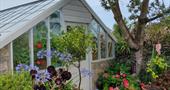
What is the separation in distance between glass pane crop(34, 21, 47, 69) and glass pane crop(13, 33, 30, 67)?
34 centimetres

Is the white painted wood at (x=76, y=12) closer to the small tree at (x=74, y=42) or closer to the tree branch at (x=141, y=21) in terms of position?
the small tree at (x=74, y=42)

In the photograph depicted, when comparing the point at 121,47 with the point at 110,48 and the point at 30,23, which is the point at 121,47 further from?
the point at 30,23

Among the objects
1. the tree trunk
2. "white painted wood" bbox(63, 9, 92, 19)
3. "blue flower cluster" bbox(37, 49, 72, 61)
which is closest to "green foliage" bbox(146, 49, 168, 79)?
the tree trunk

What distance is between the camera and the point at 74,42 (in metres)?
8.63

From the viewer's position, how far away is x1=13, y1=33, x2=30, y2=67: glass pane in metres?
8.40

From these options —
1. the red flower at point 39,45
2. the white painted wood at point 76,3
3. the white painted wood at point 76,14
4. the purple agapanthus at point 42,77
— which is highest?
the white painted wood at point 76,3

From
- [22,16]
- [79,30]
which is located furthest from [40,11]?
[79,30]

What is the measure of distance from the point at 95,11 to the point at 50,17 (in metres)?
2.68

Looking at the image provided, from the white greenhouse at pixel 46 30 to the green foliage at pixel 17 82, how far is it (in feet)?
5.70

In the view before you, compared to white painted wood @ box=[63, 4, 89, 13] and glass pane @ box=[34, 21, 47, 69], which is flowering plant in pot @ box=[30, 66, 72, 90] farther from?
white painted wood @ box=[63, 4, 89, 13]

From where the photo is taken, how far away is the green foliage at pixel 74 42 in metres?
8.63

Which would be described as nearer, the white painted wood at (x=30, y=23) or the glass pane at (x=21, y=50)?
the white painted wood at (x=30, y=23)

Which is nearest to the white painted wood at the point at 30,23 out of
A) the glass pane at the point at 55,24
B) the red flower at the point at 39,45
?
the glass pane at the point at 55,24

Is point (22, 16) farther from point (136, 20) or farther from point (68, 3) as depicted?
point (136, 20)
